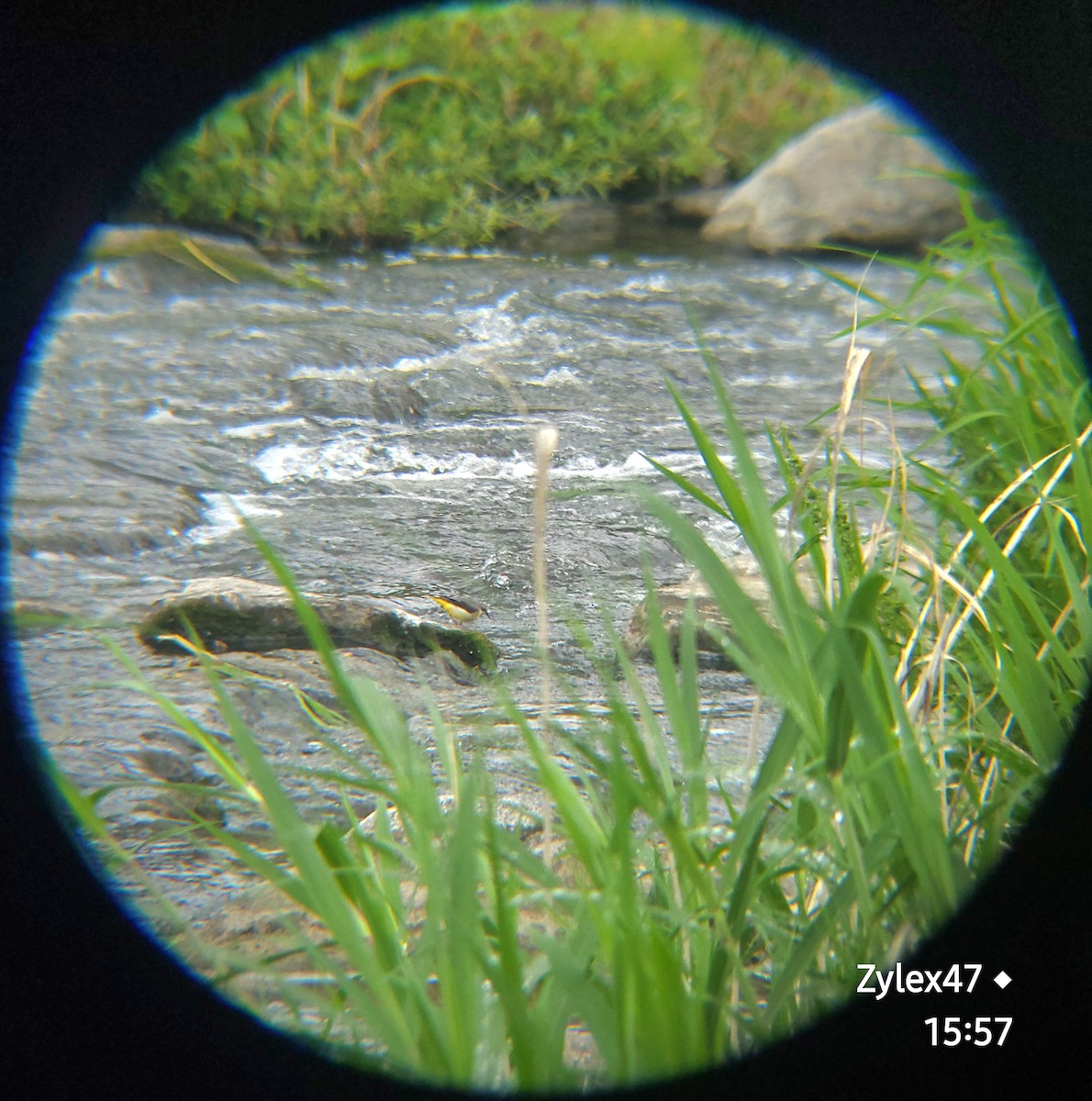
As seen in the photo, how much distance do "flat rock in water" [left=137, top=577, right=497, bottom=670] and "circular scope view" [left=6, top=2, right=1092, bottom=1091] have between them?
1 centimetres

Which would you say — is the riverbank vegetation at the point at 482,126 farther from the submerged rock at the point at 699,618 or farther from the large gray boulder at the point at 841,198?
the submerged rock at the point at 699,618

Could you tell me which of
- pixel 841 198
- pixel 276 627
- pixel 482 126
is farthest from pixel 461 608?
pixel 482 126

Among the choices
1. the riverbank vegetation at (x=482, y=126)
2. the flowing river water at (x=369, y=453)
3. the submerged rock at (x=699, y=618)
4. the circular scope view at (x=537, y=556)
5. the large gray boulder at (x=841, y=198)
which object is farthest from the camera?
the large gray boulder at (x=841, y=198)

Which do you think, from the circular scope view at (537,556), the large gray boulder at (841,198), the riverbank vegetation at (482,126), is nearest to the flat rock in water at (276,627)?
the circular scope view at (537,556)

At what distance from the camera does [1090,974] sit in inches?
36.9

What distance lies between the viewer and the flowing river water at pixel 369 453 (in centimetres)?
208

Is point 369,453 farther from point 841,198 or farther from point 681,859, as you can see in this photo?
point 841,198

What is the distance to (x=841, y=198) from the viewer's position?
6992 mm

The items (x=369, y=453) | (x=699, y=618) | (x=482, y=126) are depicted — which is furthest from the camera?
(x=482, y=126)

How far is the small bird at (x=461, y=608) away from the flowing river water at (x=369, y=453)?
35 mm

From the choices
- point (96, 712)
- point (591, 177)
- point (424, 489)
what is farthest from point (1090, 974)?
point (591, 177)

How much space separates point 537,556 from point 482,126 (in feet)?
23.1

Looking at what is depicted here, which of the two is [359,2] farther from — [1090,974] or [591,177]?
[591,177]

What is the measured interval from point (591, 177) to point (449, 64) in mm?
1399
